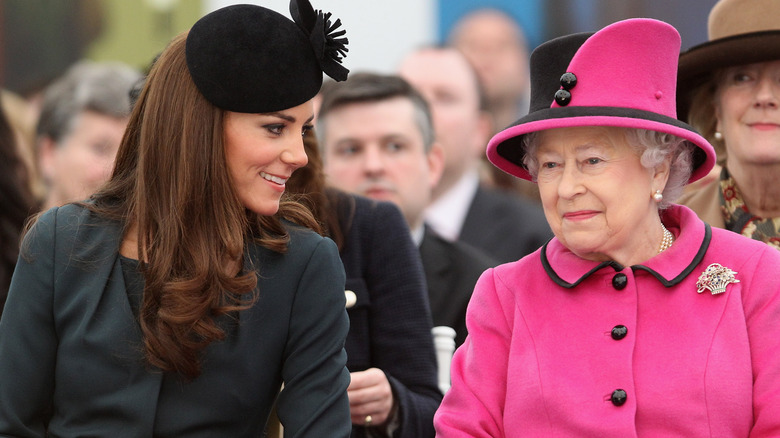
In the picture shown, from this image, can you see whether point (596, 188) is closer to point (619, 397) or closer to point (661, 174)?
point (661, 174)

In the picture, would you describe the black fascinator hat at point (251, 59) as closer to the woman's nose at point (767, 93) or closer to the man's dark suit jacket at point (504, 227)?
the woman's nose at point (767, 93)

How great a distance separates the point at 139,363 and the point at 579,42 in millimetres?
1585

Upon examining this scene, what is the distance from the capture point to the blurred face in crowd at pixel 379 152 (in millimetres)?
5617

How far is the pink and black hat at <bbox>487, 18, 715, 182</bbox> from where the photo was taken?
335 cm

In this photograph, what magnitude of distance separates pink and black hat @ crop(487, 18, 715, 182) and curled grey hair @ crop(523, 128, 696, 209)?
6 centimetres

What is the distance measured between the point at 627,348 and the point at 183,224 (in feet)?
4.30

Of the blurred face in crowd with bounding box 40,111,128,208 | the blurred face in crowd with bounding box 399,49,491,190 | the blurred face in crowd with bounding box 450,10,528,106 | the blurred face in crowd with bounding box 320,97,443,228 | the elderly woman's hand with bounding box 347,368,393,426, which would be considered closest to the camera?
the elderly woman's hand with bounding box 347,368,393,426

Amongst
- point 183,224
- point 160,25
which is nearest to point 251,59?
point 183,224

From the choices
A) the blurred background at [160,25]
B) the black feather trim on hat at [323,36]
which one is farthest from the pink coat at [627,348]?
the blurred background at [160,25]

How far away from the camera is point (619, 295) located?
135 inches

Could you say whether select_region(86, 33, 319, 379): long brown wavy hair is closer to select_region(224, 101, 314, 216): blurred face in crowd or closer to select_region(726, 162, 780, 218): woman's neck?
select_region(224, 101, 314, 216): blurred face in crowd

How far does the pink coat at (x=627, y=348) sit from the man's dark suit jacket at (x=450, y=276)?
148 centimetres

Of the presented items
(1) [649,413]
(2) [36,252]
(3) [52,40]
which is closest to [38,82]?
(3) [52,40]

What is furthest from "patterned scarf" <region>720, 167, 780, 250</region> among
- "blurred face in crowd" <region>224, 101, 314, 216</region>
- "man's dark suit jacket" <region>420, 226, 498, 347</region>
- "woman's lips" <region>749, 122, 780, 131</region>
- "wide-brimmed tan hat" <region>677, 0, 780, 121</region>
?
"blurred face in crowd" <region>224, 101, 314, 216</region>
